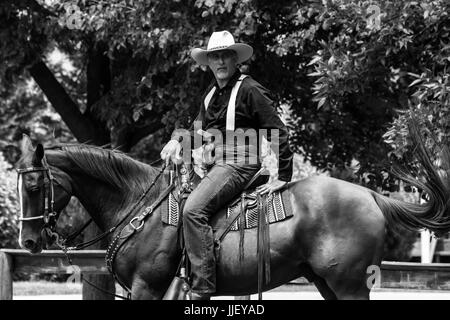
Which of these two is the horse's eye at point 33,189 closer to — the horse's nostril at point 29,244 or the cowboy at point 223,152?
the horse's nostril at point 29,244

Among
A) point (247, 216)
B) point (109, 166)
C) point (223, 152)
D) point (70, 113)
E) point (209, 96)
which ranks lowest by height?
point (247, 216)

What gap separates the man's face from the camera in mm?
6824

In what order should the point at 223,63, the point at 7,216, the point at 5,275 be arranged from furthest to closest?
the point at 7,216, the point at 5,275, the point at 223,63

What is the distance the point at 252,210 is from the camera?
655cm

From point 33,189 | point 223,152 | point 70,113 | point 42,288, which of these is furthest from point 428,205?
point 42,288

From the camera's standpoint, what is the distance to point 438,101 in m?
8.55

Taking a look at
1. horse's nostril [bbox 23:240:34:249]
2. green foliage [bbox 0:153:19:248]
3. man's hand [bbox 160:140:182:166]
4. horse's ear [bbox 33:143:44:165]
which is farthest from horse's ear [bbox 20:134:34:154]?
green foliage [bbox 0:153:19:248]

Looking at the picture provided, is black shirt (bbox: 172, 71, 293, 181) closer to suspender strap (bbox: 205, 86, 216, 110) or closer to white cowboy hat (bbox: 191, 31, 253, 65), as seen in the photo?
suspender strap (bbox: 205, 86, 216, 110)

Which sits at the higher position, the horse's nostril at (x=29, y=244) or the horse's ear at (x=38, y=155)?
the horse's ear at (x=38, y=155)

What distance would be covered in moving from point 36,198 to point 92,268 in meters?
3.29

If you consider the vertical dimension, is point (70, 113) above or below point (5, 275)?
above

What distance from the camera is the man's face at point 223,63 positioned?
6.82 m

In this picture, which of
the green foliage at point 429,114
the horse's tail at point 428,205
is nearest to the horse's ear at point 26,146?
the horse's tail at point 428,205

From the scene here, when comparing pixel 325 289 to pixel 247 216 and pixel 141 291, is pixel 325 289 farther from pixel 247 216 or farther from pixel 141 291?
pixel 141 291
